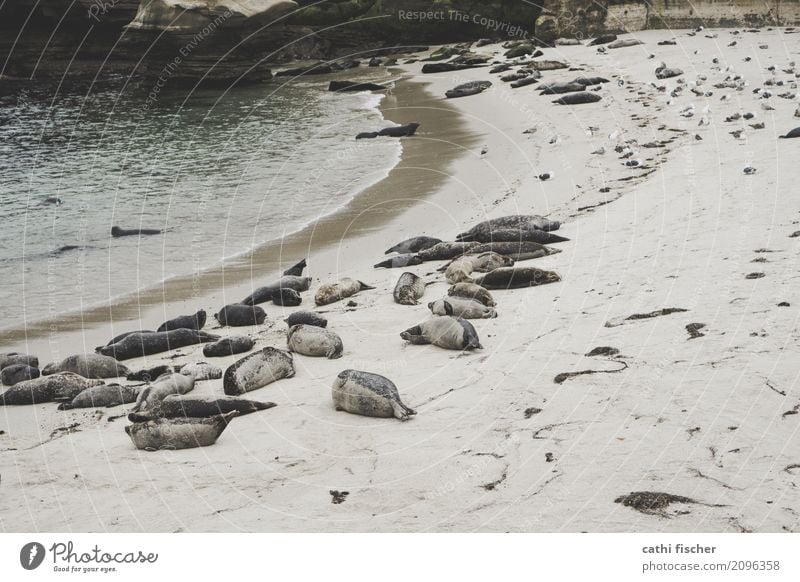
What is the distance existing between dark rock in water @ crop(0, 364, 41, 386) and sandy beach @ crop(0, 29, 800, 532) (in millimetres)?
878

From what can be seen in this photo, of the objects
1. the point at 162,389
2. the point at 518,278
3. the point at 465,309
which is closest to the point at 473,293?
the point at 465,309

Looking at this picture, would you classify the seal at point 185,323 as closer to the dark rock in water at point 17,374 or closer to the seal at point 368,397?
the dark rock in water at point 17,374

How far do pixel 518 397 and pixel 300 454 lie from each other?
141 centimetres

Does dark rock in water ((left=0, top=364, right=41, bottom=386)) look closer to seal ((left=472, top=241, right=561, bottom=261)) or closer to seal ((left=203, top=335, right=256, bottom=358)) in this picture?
seal ((left=203, top=335, right=256, bottom=358))

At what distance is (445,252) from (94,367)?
168 inches

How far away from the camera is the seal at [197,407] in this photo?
17.7 feet

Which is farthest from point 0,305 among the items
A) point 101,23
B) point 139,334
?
point 101,23

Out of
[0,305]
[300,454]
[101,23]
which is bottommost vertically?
[0,305]

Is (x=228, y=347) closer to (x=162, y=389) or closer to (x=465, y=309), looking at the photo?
(x=162, y=389)

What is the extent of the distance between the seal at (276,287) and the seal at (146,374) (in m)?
2.32

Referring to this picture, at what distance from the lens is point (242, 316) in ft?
27.1

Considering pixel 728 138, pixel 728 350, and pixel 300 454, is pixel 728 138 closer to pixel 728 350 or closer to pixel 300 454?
pixel 728 350

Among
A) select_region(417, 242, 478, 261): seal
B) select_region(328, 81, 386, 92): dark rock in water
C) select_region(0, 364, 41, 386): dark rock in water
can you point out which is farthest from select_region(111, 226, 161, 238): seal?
select_region(328, 81, 386, 92): dark rock in water
